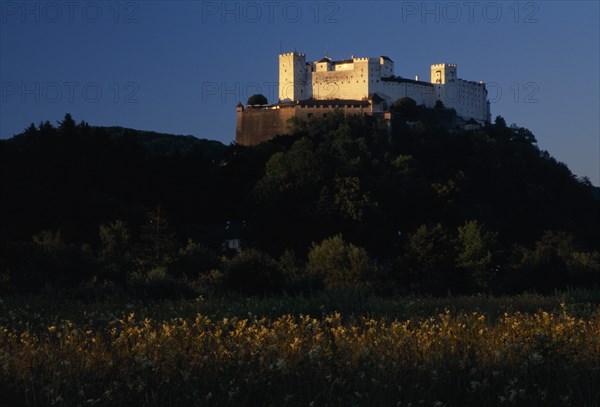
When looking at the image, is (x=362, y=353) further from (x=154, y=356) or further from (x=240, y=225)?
(x=240, y=225)

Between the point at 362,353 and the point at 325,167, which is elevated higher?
the point at 325,167

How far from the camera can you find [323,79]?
127500mm

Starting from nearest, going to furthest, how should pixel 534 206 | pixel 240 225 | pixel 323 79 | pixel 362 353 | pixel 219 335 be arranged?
1. pixel 362 353
2. pixel 219 335
3. pixel 240 225
4. pixel 534 206
5. pixel 323 79

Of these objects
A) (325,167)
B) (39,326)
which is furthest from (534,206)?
(39,326)

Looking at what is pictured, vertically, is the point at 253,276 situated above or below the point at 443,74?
below

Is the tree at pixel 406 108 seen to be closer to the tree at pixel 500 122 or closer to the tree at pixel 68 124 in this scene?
the tree at pixel 500 122

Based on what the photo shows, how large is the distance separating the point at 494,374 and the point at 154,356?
2.63m

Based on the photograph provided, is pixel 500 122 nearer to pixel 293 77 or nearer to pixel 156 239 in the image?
pixel 293 77

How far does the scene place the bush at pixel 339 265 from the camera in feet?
86.5

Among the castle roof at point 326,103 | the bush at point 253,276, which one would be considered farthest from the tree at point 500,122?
the bush at point 253,276

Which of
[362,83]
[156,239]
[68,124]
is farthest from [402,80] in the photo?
[156,239]

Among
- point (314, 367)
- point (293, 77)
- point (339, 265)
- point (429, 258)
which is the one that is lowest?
point (429, 258)

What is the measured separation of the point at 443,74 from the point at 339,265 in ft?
357

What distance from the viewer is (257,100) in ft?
394
